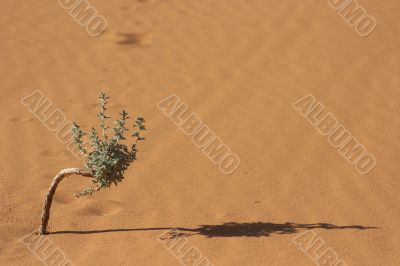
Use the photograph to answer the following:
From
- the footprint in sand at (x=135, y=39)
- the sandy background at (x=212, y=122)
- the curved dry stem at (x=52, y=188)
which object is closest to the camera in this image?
the curved dry stem at (x=52, y=188)

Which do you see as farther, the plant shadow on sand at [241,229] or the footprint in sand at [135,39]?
the footprint in sand at [135,39]

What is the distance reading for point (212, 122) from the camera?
731cm

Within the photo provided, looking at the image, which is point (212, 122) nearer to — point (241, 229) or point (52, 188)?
point (241, 229)

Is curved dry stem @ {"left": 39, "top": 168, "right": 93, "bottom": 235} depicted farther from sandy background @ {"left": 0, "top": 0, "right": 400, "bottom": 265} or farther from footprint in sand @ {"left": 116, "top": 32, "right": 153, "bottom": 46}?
footprint in sand @ {"left": 116, "top": 32, "right": 153, "bottom": 46}

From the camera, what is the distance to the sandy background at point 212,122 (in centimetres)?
522

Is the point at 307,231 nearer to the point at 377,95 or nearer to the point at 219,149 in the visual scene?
the point at 219,149

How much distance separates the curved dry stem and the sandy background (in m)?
0.15

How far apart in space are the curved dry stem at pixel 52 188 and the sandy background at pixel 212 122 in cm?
15

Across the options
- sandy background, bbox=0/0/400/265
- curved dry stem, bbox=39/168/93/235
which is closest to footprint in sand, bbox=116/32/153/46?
sandy background, bbox=0/0/400/265

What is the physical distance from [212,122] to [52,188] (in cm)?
265

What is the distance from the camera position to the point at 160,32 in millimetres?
9750

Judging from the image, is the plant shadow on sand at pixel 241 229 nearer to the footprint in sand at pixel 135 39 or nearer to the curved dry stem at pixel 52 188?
the curved dry stem at pixel 52 188

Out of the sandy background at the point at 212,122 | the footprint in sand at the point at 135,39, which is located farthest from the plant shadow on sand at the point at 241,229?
the footprint in sand at the point at 135,39

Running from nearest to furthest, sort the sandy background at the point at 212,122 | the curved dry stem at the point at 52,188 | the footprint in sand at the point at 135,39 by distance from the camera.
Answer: the curved dry stem at the point at 52,188 < the sandy background at the point at 212,122 < the footprint in sand at the point at 135,39
